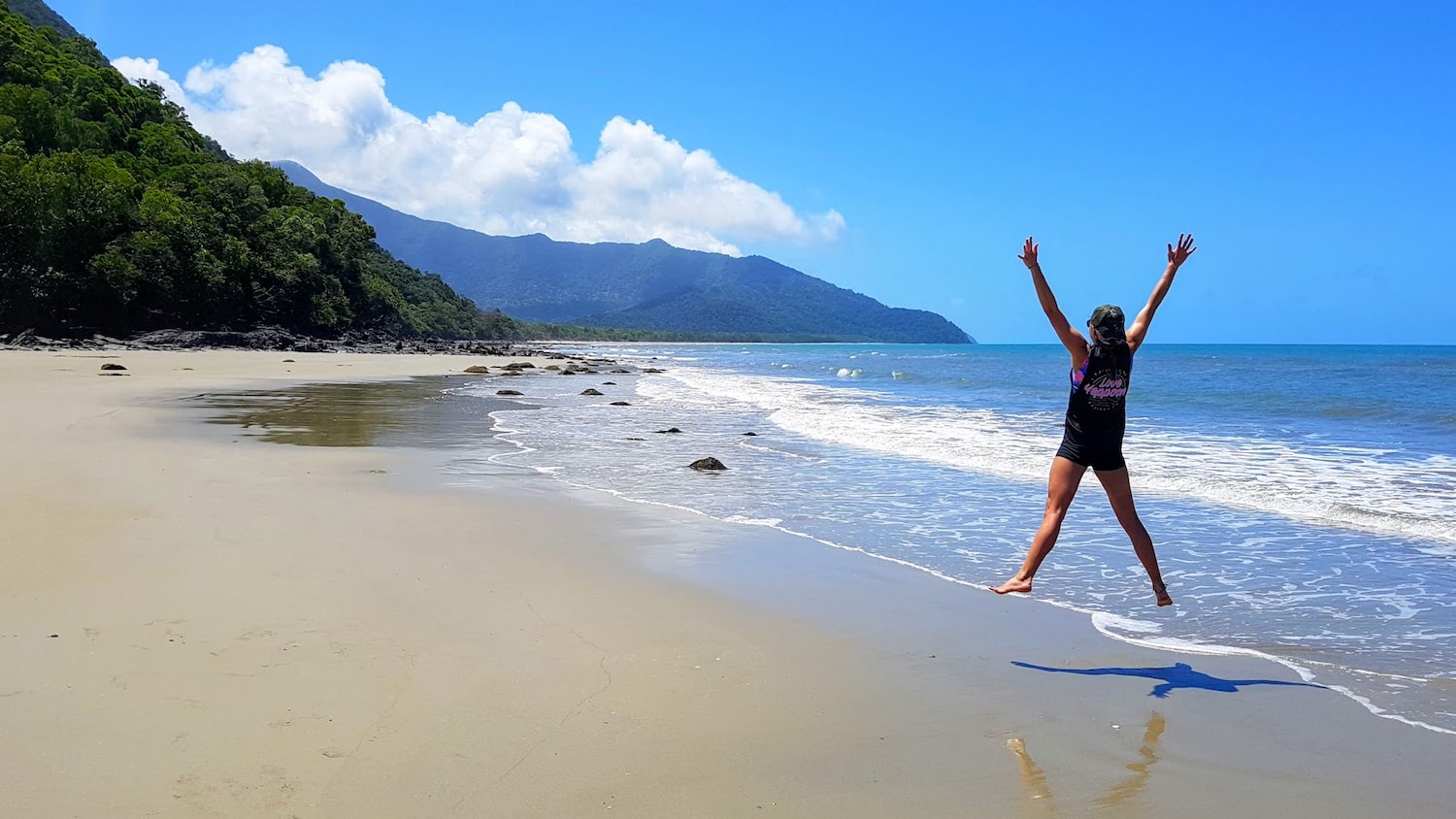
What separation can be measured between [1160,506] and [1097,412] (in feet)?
19.4

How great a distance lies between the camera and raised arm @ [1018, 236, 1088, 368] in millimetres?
4984

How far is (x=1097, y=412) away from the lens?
5.11 meters

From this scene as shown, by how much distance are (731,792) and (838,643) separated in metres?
2.01

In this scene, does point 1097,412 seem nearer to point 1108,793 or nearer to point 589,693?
point 1108,793

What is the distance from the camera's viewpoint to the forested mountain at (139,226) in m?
52.9

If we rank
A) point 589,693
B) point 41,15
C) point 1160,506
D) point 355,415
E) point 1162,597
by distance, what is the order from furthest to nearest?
point 41,15
point 355,415
point 1160,506
point 1162,597
point 589,693

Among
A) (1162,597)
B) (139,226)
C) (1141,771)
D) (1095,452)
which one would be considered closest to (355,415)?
(1095,452)

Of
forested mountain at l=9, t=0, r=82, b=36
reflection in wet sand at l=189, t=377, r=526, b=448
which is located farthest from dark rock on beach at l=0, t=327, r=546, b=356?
forested mountain at l=9, t=0, r=82, b=36

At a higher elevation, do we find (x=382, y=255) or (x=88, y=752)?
(x=382, y=255)

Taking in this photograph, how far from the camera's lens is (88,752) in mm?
3404

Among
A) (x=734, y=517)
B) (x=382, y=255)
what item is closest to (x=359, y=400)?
(x=734, y=517)

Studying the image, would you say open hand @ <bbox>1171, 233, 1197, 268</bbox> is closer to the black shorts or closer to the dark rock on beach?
the black shorts

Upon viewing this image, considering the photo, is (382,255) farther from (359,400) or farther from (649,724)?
(649,724)

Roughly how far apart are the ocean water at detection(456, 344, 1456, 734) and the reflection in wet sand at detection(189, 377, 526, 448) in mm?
1089
